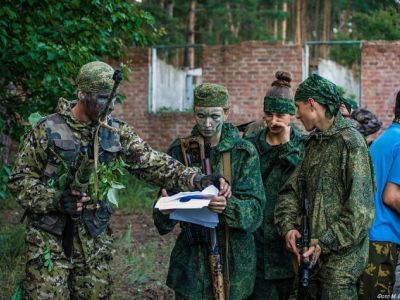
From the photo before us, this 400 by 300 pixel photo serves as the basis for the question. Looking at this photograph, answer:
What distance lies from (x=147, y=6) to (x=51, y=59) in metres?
17.2

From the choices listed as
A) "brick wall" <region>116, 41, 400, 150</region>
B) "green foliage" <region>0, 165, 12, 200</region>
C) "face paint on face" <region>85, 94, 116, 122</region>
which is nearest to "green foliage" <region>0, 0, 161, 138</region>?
"green foliage" <region>0, 165, 12, 200</region>

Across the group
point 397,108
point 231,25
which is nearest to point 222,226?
point 397,108

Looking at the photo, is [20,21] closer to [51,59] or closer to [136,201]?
[51,59]

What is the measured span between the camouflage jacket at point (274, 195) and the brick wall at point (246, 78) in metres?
9.36

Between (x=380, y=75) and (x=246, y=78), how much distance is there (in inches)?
106

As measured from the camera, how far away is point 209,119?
15.6ft

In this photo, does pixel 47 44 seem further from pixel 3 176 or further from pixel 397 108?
pixel 397 108

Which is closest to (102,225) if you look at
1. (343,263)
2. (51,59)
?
(343,263)

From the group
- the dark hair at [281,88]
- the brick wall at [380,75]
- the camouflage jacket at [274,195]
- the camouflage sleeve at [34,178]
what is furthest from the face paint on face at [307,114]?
the brick wall at [380,75]

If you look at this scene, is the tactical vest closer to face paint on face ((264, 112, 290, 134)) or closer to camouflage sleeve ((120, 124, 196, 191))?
camouflage sleeve ((120, 124, 196, 191))

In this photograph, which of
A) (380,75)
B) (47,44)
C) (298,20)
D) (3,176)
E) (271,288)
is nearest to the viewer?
(271,288)

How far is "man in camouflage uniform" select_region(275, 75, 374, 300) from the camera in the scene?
4230 millimetres

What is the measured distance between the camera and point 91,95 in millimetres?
4367

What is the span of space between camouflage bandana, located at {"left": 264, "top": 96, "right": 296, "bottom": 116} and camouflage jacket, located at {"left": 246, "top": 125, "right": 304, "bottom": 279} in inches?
8.3
